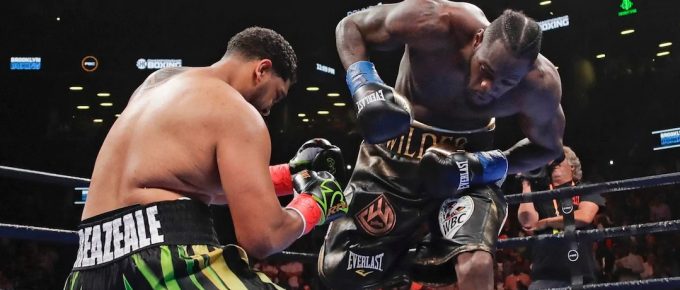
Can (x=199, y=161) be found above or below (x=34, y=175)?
above

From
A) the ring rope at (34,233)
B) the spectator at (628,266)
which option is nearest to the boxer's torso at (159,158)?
the ring rope at (34,233)

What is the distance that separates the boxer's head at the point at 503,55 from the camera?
95.7 inches

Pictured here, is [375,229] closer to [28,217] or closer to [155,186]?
[155,186]

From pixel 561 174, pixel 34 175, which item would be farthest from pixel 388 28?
pixel 561 174

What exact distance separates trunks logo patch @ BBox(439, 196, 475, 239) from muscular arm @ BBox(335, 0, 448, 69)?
524 mm

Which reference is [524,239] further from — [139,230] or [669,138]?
[669,138]

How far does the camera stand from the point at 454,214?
2512 mm

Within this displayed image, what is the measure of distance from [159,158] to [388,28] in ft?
3.49

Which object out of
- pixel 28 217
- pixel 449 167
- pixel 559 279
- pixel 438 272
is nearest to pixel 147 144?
pixel 449 167

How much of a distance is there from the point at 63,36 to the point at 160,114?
10.6 metres

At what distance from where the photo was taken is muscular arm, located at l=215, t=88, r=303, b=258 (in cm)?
168

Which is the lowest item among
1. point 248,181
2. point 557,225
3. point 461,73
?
point 557,225

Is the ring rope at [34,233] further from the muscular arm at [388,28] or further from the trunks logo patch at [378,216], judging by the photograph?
the muscular arm at [388,28]

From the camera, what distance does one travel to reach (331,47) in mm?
12484
